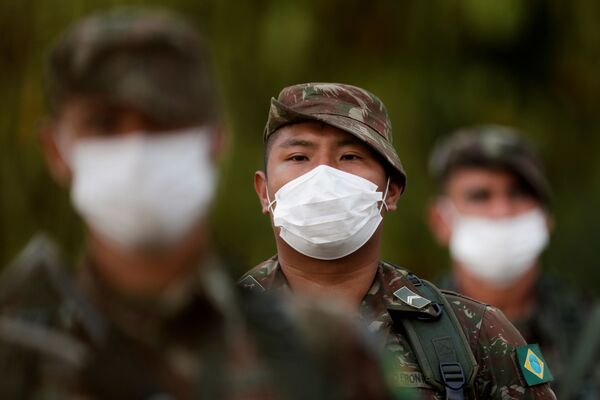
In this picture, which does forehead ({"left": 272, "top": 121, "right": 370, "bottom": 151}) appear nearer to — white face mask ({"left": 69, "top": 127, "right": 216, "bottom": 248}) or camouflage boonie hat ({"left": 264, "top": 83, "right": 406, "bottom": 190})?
camouflage boonie hat ({"left": 264, "top": 83, "right": 406, "bottom": 190})

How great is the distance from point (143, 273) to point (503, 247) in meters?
4.73

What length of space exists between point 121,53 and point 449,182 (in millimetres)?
5338

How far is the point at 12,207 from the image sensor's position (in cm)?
668

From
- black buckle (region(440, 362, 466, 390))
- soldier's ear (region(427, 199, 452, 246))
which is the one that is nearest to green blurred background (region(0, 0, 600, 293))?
soldier's ear (region(427, 199, 452, 246))

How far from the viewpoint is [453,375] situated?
3.69m

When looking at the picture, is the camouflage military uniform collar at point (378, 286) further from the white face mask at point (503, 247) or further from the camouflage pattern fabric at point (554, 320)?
the white face mask at point (503, 247)

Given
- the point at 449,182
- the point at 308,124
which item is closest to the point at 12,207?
the point at 449,182

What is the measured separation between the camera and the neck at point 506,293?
7.04 m

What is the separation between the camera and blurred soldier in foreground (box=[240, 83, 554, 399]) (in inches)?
152

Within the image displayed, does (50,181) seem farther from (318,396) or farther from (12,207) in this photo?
(318,396)

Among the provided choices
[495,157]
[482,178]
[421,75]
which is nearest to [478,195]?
[482,178]

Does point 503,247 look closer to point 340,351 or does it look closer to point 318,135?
point 318,135

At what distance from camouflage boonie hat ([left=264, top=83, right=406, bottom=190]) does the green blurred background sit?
3.22m

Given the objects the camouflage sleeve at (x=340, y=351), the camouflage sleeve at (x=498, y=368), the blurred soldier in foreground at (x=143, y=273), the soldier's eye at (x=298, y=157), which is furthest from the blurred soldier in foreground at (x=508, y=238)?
the blurred soldier in foreground at (x=143, y=273)
